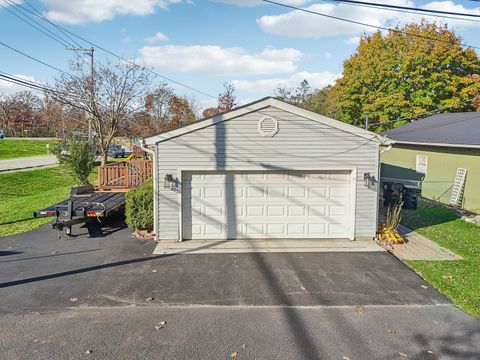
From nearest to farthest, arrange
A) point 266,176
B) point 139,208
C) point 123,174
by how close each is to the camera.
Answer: point 266,176
point 139,208
point 123,174

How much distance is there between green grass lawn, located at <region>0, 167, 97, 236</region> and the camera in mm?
11668

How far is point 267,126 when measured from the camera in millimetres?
9500

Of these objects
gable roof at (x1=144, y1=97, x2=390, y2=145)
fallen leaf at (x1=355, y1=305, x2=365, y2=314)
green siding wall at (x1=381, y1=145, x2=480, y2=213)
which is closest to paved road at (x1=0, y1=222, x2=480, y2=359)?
fallen leaf at (x1=355, y1=305, x2=365, y2=314)

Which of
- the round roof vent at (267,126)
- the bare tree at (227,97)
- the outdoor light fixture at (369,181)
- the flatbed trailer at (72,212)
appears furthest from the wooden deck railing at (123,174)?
the bare tree at (227,97)

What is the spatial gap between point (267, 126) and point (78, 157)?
1040 cm

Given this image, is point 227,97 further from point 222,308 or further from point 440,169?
point 222,308

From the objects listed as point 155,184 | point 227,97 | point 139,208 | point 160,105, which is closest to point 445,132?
point 155,184

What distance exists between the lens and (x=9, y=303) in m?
6.09

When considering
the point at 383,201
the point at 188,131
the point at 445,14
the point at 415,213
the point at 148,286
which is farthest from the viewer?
the point at 383,201

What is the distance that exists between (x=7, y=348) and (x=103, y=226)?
21.9ft

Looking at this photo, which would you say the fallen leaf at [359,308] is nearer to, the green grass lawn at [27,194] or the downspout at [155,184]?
the downspout at [155,184]

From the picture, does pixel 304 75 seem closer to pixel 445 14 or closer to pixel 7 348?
pixel 445 14

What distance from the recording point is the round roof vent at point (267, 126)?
373 inches

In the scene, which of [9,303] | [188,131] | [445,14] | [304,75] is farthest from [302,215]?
[304,75]
